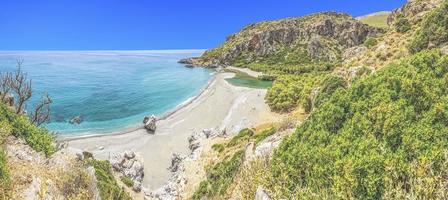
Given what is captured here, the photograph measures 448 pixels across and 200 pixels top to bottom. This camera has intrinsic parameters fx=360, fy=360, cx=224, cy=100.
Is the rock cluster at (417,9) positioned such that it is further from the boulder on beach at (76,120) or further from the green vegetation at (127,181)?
the boulder on beach at (76,120)

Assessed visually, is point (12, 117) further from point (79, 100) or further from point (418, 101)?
point (79, 100)

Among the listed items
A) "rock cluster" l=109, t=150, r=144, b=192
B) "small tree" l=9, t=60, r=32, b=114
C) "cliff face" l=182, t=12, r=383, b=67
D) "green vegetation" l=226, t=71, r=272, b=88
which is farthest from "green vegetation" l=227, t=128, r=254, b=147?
"cliff face" l=182, t=12, r=383, b=67

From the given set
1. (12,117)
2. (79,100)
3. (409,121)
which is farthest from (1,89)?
(79,100)

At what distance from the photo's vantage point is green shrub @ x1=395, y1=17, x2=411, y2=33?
39.2 meters

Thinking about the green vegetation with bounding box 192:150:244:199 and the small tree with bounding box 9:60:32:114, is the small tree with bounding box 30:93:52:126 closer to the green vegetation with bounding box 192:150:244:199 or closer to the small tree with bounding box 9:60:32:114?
the small tree with bounding box 9:60:32:114

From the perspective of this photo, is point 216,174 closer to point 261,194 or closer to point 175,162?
point 175,162

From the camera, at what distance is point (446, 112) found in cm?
1216

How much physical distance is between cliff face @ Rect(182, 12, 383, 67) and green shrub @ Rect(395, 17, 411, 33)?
122921 millimetres

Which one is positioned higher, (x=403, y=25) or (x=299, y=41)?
(x=403, y=25)

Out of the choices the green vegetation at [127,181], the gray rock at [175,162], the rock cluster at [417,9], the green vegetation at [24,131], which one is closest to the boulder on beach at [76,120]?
the gray rock at [175,162]

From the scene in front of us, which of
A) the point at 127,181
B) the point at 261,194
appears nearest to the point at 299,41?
the point at 127,181

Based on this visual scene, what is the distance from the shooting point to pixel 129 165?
37.1 meters

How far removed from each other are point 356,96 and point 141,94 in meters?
79.6

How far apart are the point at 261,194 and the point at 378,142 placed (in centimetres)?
443
